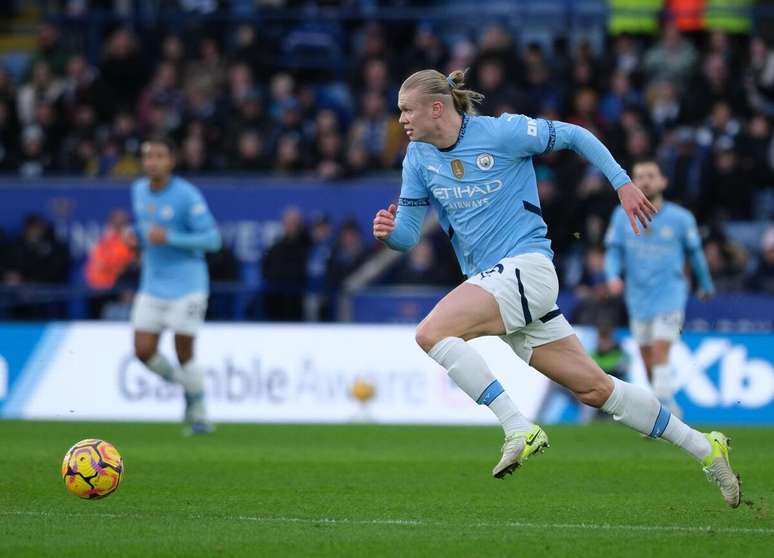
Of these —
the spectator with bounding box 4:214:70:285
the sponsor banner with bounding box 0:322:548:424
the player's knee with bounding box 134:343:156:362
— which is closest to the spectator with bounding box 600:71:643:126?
the sponsor banner with bounding box 0:322:548:424

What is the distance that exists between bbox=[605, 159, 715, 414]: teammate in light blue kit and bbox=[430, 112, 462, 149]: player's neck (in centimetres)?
609

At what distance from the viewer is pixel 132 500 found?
8.66m

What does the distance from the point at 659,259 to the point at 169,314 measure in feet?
15.7

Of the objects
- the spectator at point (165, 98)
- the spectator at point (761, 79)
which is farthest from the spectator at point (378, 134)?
the spectator at point (761, 79)

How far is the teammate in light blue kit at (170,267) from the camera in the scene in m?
13.9

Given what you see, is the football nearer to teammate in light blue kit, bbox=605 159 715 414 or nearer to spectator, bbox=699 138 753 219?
teammate in light blue kit, bbox=605 159 715 414

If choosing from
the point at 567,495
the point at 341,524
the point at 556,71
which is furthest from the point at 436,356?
the point at 556,71

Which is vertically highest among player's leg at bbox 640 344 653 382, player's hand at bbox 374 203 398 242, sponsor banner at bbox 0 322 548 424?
player's hand at bbox 374 203 398 242

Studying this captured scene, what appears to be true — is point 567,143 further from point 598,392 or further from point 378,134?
point 378,134

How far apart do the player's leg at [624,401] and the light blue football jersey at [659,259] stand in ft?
20.2

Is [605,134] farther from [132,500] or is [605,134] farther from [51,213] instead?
[132,500]

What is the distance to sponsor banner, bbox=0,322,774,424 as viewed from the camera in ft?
56.0

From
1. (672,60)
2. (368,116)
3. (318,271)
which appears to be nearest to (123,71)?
(368,116)

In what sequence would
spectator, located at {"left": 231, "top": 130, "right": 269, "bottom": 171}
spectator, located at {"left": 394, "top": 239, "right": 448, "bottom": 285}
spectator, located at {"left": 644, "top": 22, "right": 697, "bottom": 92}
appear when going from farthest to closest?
spectator, located at {"left": 231, "top": 130, "right": 269, "bottom": 171}, spectator, located at {"left": 644, "top": 22, "right": 697, "bottom": 92}, spectator, located at {"left": 394, "top": 239, "right": 448, "bottom": 285}
